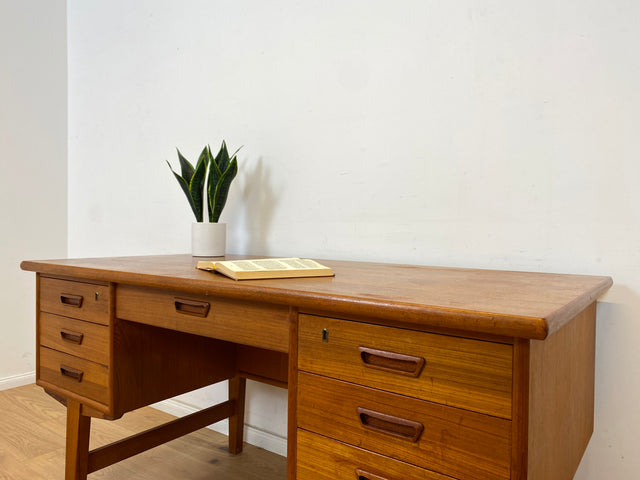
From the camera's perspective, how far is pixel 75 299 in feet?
4.56

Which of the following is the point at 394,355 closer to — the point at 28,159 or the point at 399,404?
the point at 399,404

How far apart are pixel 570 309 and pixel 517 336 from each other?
156 mm

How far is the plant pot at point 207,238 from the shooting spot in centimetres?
161

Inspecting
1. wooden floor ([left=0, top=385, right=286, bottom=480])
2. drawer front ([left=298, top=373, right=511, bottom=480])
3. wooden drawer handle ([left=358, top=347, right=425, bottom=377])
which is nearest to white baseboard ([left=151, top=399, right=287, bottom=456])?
wooden floor ([left=0, top=385, right=286, bottom=480])

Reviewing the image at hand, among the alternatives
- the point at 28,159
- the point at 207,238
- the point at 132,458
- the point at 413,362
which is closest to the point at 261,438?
the point at 132,458

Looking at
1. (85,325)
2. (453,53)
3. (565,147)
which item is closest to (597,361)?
(565,147)

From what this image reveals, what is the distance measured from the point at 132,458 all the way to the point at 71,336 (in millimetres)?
637

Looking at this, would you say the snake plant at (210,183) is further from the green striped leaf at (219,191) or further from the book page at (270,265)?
the book page at (270,265)

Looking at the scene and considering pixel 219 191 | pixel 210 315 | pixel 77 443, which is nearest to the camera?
pixel 210 315

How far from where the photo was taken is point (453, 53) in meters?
1.38

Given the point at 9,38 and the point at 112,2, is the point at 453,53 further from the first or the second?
the point at 9,38

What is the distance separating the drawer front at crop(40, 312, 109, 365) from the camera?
4.36 feet

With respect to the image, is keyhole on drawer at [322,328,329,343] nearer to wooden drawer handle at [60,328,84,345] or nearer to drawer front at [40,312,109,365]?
drawer front at [40,312,109,365]

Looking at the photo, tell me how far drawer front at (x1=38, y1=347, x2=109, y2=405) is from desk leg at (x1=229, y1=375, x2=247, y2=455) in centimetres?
56
